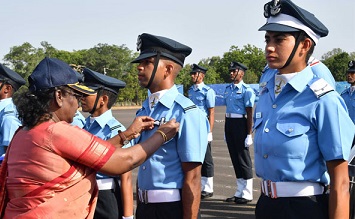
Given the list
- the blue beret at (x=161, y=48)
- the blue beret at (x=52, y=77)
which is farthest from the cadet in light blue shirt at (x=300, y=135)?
the blue beret at (x=52, y=77)

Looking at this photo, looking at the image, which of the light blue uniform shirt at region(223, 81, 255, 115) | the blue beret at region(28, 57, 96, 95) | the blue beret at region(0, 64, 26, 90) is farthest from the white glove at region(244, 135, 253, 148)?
the blue beret at region(28, 57, 96, 95)

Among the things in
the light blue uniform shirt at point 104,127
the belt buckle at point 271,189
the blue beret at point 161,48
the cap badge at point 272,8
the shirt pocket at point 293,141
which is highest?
the cap badge at point 272,8

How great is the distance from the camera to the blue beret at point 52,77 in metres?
2.69

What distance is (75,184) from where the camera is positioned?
2654 mm

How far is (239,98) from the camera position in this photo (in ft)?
29.3

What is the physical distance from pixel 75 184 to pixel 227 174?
26.2 feet

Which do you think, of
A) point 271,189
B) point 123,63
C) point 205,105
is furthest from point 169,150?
point 123,63

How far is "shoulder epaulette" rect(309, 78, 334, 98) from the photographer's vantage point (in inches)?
108

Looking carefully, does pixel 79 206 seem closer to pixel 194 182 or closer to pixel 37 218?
pixel 37 218

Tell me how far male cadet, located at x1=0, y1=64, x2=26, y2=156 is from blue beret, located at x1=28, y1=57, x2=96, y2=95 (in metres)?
2.18

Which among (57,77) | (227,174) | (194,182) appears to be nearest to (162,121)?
(194,182)

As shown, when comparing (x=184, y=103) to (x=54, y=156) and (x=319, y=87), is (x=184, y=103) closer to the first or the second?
(x=319, y=87)

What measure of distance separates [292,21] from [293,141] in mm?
678

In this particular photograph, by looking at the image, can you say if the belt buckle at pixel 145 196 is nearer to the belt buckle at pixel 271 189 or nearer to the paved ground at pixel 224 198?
the belt buckle at pixel 271 189
